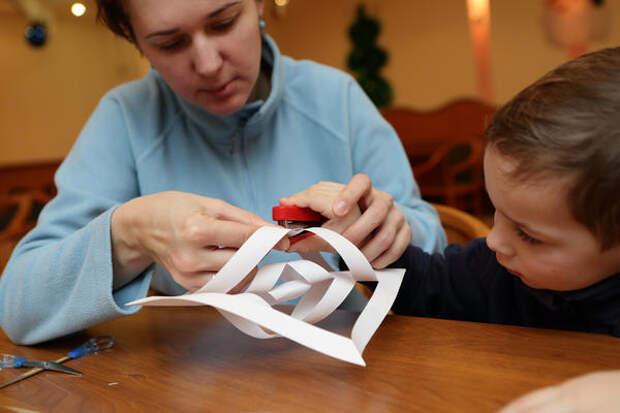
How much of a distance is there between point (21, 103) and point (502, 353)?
7.01 metres

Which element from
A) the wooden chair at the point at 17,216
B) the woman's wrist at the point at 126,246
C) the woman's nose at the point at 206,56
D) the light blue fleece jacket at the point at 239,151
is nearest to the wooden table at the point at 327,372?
the woman's wrist at the point at 126,246

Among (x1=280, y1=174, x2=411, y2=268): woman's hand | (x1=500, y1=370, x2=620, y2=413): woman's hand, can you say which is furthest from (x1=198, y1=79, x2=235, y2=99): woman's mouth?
(x1=500, y1=370, x2=620, y2=413): woman's hand

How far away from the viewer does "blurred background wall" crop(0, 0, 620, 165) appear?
214 inches

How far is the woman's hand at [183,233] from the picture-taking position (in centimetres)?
69

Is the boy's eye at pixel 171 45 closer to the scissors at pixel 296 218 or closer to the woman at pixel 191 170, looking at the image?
the woman at pixel 191 170

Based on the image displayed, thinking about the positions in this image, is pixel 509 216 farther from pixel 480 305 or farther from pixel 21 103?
pixel 21 103

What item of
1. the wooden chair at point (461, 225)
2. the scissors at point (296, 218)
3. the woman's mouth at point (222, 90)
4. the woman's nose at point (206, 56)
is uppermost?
the woman's nose at point (206, 56)

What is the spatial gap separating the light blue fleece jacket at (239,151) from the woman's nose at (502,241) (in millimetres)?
270

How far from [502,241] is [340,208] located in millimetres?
223

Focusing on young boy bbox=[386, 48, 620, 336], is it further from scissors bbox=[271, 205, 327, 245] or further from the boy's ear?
the boy's ear

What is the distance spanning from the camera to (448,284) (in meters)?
0.91

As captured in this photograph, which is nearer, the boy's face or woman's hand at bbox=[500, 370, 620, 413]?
woman's hand at bbox=[500, 370, 620, 413]

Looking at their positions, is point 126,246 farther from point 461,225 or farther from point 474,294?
point 461,225

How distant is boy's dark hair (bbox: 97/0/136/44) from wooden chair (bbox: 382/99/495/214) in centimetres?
232
